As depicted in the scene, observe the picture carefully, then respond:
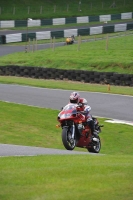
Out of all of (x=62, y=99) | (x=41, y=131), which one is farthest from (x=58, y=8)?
(x=41, y=131)

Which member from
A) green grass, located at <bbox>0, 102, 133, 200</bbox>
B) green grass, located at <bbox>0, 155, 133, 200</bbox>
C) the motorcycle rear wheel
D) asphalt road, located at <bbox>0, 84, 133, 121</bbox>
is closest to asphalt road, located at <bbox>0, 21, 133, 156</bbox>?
asphalt road, located at <bbox>0, 84, 133, 121</bbox>

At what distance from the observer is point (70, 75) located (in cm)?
2953

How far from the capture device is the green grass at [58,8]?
2126 inches

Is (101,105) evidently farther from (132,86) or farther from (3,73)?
(3,73)

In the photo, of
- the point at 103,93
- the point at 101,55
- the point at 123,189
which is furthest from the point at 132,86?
the point at 123,189

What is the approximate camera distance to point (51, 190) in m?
7.56

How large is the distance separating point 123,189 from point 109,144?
8.30 meters

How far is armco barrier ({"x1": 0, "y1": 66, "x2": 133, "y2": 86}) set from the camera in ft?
89.7

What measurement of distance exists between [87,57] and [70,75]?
471 centimetres

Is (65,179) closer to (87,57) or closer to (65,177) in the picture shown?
(65,177)

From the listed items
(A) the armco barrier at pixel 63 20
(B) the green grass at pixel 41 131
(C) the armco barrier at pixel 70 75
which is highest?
(A) the armco barrier at pixel 63 20

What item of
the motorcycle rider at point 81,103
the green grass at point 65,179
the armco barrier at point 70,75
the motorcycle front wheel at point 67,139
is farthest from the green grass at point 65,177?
the armco barrier at point 70,75

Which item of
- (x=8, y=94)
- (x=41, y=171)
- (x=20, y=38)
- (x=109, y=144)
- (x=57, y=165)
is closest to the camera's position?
(x=41, y=171)

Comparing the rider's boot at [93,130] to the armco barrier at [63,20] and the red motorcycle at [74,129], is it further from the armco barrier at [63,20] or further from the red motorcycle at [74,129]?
the armco barrier at [63,20]
